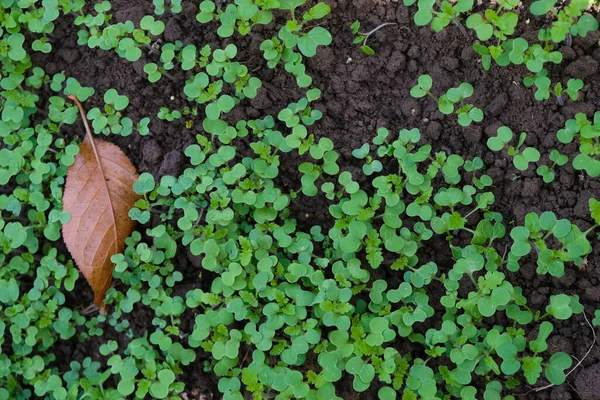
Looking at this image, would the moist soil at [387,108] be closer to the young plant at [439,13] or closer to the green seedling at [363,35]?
the green seedling at [363,35]

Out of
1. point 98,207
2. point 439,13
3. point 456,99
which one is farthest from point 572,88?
point 98,207

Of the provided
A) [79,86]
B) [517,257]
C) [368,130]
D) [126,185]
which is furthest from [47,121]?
[517,257]

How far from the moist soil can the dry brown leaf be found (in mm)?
77

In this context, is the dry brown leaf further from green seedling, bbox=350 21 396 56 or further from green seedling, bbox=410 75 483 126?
green seedling, bbox=410 75 483 126

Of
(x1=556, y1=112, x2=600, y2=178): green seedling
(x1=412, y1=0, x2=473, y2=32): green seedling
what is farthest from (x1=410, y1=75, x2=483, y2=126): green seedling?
(x1=556, y1=112, x2=600, y2=178): green seedling

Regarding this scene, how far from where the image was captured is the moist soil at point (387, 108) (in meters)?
2.43

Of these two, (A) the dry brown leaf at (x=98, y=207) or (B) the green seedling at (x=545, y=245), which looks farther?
(A) the dry brown leaf at (x=98, y=207)

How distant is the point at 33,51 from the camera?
Answer: 2932 mm

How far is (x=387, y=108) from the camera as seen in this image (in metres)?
2.64

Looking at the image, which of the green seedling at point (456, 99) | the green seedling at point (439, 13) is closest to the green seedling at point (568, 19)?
the green seedling at point (439, 13)

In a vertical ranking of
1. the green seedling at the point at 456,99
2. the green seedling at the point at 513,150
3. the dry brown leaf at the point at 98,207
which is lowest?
the dry brown leaf at the point at 98,207

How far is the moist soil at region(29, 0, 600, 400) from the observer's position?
7.98ft

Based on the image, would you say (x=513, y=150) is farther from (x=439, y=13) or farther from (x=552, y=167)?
(x=439, y=13)

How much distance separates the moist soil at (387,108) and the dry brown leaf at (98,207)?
0.08 m
